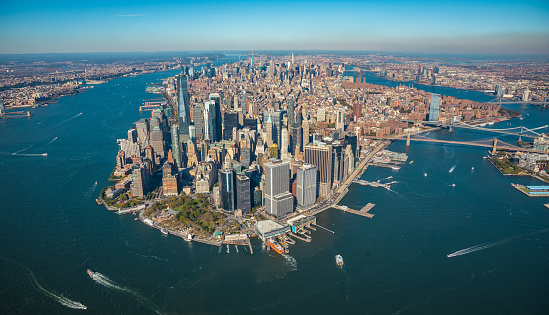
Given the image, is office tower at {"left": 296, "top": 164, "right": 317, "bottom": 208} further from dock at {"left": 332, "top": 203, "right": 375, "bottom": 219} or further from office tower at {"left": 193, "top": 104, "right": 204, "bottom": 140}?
office tower at {"left": 193, "top": 104, "right": 204, "bottom": 140}

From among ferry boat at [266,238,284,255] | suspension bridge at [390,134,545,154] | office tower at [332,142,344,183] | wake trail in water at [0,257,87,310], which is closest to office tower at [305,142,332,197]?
office tower at [332,142,344,183]

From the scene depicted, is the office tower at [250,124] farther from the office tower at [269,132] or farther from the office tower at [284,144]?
the office tower at [284,144]

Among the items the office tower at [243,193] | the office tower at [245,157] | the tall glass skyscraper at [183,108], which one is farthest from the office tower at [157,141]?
the office tower at [243,193]

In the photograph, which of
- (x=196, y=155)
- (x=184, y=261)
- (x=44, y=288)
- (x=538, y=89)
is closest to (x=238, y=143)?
(x=196, y=155)

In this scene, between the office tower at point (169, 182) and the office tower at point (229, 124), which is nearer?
the office tower at point (169, 182)

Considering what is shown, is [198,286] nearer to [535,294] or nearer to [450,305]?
[450,305]

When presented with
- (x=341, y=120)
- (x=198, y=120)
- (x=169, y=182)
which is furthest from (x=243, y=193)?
(x=341, y=120)

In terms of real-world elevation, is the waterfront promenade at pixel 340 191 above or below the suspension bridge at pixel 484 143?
below
